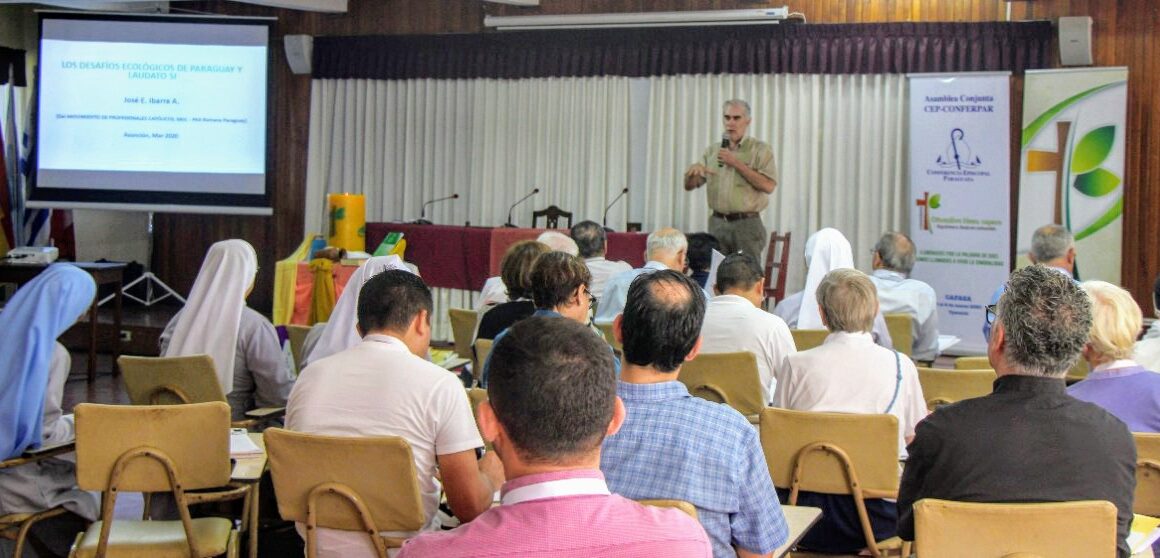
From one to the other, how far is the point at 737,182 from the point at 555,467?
7538 millimetres

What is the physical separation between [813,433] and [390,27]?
28.4 ft

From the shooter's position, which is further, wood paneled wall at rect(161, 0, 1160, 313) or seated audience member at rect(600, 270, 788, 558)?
wood paneled wall at rect(161, 0, 1160, 313)

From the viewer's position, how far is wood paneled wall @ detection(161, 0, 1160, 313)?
Result: 8.62 m

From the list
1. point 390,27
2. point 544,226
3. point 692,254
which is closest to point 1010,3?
point 692,254

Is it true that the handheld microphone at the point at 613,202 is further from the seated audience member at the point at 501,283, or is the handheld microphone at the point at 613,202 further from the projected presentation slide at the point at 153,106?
the seated audience member at the point at 501,283

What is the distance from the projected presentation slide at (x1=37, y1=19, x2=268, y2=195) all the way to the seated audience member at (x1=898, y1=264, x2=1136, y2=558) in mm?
8966

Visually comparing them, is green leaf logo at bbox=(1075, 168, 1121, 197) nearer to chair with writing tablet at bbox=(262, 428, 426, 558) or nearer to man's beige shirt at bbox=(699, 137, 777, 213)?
man's beige shirt at bbox=(699, 137, 777, 213)

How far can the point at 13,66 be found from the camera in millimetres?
10773

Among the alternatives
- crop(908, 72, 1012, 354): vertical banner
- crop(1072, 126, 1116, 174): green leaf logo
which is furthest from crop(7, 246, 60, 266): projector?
crop(1072, 126, 1116, 174): green leaf logo

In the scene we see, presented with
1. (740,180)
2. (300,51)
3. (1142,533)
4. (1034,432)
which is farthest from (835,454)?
(300,51)

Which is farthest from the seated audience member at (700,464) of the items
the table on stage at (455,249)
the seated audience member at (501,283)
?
the table on stage at (455,249)

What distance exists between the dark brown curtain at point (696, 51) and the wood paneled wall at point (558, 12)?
7.4 inches

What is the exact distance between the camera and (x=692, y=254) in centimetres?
744

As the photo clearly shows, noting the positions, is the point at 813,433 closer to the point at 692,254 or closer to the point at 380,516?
the point at 380,516
